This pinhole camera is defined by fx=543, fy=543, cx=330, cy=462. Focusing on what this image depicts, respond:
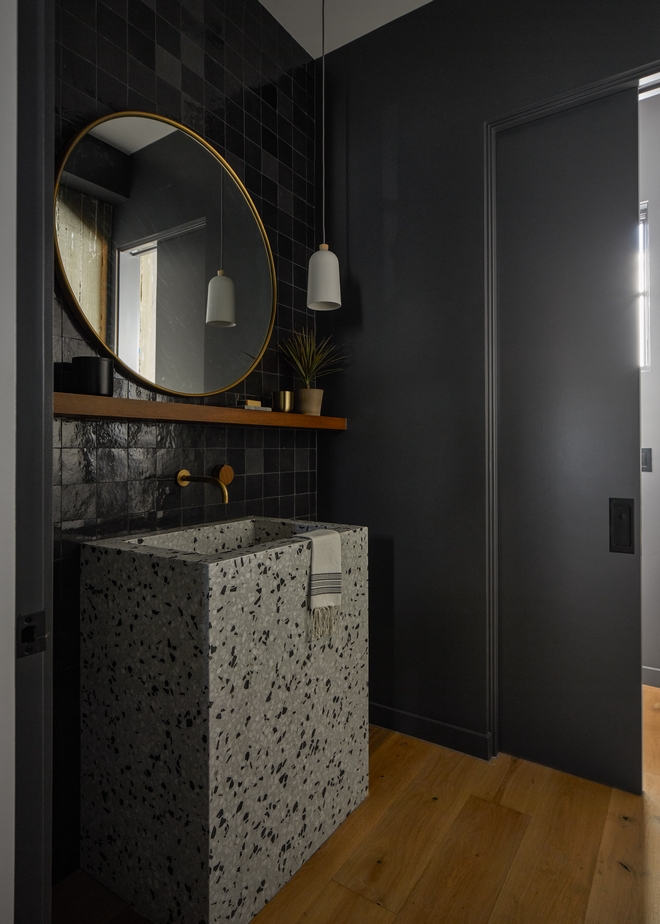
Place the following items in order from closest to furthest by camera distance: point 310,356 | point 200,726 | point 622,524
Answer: point 200,726 < point 622,524 < point 310,356

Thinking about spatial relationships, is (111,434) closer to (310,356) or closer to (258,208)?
(310,356)

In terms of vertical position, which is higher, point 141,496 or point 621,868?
point 141,496

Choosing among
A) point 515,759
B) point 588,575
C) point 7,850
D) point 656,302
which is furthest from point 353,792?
point 656,302

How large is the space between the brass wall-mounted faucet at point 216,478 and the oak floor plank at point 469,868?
1202 millimetres

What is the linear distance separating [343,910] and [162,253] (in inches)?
74.8

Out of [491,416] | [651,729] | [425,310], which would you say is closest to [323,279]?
[425,310]

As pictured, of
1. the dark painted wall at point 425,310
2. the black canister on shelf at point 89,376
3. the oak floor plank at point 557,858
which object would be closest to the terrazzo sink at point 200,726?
the black canister on shelf at point 89,376

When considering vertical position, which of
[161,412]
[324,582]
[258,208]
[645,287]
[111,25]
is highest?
[111,25]

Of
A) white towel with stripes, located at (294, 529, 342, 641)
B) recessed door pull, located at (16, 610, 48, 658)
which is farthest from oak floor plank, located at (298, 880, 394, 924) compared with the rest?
recessed door pull, located at (16, 610, 48, 658)

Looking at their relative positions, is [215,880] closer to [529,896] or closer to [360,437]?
[529,896]

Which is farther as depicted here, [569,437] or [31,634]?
[569,437]

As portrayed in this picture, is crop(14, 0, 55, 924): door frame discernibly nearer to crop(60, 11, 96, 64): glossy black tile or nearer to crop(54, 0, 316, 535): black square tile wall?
crop(54, 0, 316, 535): black square tile wall

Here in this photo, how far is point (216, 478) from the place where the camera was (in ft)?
5.69

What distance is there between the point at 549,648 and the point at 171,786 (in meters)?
1.38
